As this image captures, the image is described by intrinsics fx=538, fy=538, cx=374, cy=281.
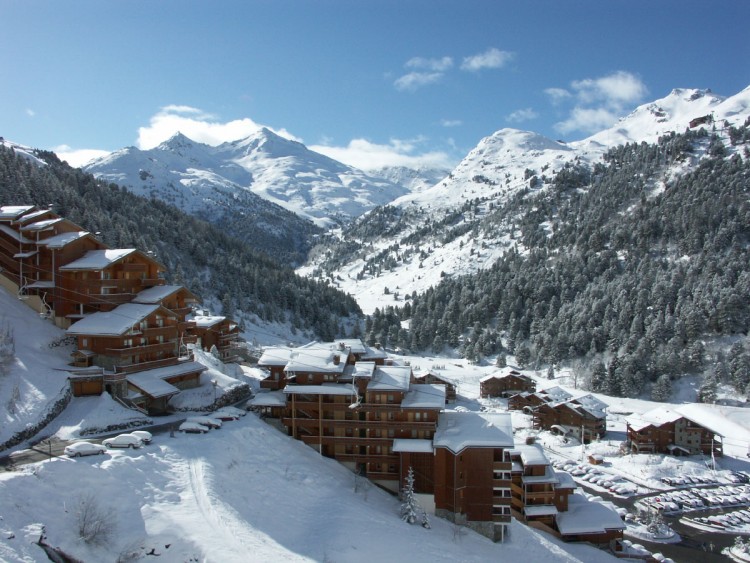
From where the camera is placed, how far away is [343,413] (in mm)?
46844

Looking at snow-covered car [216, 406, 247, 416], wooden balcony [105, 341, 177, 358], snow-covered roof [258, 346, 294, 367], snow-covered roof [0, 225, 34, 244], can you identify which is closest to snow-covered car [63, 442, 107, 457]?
wooden balcony [105, 341, 177, 358]

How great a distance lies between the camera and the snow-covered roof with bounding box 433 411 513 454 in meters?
42.6

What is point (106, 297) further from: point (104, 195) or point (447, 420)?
point (104, 195)

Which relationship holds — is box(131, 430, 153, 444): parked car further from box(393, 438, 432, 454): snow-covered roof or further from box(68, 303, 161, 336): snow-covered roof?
Result: box(393, 438, 432, 454): snow-covered roof

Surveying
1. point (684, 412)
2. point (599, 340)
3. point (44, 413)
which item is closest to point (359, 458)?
point (44, 413)

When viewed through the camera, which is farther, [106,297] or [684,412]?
[684,412]

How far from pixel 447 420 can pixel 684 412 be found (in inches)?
2295

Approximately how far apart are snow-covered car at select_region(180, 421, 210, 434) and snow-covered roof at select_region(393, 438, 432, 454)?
49.8 ft

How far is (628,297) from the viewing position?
137375mm

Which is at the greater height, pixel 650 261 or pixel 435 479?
pixel 650 261

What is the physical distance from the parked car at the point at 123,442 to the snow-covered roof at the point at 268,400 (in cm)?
1352

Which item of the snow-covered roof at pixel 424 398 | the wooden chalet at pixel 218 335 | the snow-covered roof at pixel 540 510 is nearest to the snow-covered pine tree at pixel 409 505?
the snow-covered roof at pixel 424 398

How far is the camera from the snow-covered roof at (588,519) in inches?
1954

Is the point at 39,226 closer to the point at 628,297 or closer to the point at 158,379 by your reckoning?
the point at 158,379
